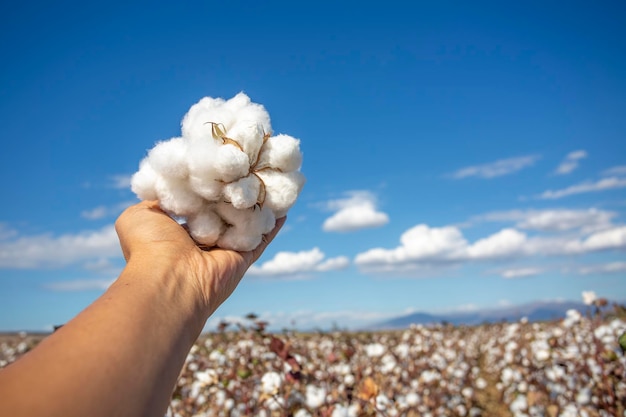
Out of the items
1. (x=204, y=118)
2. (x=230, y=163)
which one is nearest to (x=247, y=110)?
(x=204, y=118)

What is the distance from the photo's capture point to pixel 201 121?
1511 mm

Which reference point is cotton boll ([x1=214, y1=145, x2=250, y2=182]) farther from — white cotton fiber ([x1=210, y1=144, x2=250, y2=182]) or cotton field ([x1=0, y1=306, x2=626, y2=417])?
cotton field ([x1=0, y1=306, x2=626, y2=417])

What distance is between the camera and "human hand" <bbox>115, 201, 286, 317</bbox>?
1223 mm

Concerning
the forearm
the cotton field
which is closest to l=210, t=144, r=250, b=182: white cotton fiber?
the forearm

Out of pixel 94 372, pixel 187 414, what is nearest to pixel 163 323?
pixel 94 372

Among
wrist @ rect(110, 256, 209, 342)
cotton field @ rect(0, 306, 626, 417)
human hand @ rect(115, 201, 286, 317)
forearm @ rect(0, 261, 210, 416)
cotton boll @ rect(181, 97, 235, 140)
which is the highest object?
cotton boll @ rect(181, 97, 235, 140)

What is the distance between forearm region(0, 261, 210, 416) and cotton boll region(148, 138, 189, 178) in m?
0.41

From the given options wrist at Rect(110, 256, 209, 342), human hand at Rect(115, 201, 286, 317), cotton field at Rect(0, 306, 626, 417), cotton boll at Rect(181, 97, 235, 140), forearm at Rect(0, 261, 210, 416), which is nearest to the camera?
forearm at Rect(0, 261, 210, 416)

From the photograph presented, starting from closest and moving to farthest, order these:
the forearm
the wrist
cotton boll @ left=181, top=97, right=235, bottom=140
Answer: the forearm, the wrist, cotton boll @ left=181, top=97, right=235, bottom=140

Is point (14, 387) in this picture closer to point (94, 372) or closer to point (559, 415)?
point (94, 372)

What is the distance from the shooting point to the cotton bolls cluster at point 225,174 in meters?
1.44

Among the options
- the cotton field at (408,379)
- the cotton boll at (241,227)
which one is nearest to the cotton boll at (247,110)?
the cotton boll at (241,227)

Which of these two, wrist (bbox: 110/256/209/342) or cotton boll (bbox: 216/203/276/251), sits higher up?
cotton boll (bbox: 216/203/276/251)

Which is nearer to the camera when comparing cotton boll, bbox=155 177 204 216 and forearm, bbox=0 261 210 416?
forearm, bbox=0 261 210 416
